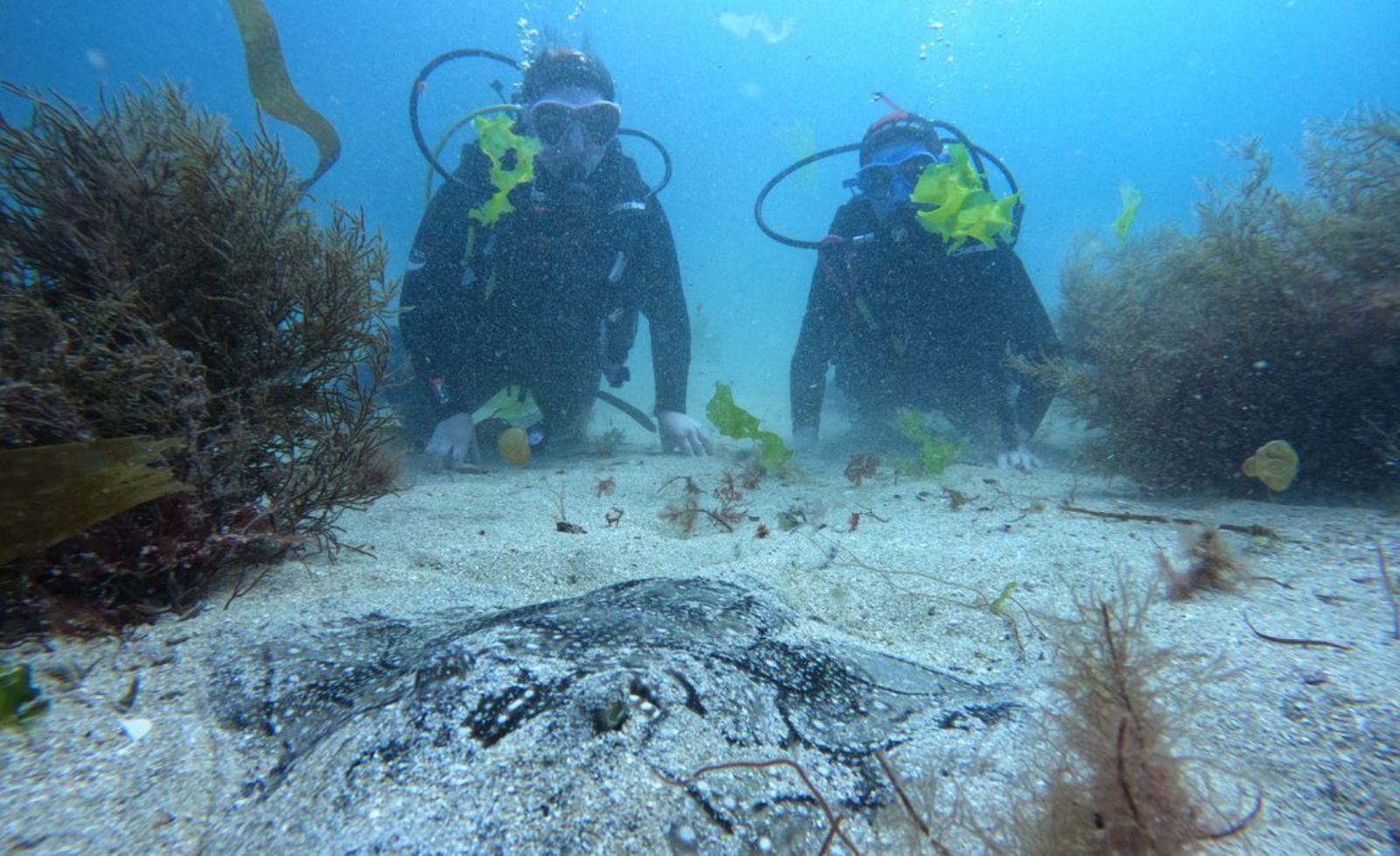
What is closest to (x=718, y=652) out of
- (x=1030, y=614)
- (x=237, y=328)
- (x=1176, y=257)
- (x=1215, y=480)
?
(x=1030, y=614)

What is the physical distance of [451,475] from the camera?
5684 mm

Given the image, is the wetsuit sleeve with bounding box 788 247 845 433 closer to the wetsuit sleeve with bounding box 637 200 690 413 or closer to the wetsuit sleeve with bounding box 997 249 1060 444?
the wetsuit sleeve with bounding box 637 200 690 413

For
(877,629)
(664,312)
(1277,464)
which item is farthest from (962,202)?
(877,629)

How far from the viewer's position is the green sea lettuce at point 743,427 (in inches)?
218

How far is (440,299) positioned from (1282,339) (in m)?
7.92

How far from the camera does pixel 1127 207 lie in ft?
22.4

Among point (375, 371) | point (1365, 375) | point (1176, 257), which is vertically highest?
point (1176, 257)

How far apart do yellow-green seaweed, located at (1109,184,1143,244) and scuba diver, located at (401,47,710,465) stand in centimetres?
564

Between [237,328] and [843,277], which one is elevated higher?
[843,277]

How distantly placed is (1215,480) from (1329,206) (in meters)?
2.32

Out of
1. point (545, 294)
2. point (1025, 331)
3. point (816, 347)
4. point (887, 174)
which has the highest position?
point (887, 174)

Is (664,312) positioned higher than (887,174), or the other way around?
(887,174)

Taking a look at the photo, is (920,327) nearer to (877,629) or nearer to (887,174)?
(887,174)

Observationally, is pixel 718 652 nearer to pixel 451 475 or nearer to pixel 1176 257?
pixel 451 475
